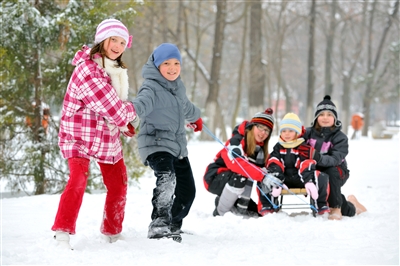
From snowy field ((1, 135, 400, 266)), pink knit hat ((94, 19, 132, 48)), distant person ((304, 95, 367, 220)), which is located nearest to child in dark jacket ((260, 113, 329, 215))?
distant person ((304, 95, 367, 220))

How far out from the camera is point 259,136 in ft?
19.3

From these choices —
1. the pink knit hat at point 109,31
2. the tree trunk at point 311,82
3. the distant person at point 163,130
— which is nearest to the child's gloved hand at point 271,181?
the distant person at point 163,130

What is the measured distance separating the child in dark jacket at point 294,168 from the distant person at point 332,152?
5.0 inches

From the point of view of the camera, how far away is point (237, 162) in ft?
18.5

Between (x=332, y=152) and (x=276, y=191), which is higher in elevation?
(x=332, y=152)

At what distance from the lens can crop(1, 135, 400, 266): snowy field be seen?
354 cm

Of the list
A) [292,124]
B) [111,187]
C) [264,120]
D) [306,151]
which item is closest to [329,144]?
[306,151]

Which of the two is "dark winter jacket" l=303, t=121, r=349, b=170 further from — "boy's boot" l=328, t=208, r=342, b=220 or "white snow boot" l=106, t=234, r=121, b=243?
"white snow boot" l=106, t=234, r=121, b=243

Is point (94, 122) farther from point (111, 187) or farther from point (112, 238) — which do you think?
point (112, 238)

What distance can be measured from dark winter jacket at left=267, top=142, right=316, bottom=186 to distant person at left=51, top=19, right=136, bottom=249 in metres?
2.18

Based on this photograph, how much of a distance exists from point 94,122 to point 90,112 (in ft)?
0.26

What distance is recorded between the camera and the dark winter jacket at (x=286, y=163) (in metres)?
5.75

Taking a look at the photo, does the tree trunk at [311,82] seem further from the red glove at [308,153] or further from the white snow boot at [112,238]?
the white snow boot at [112,238]

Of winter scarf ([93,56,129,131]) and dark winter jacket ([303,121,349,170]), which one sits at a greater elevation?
winter scarf ([93,56,129,131])
